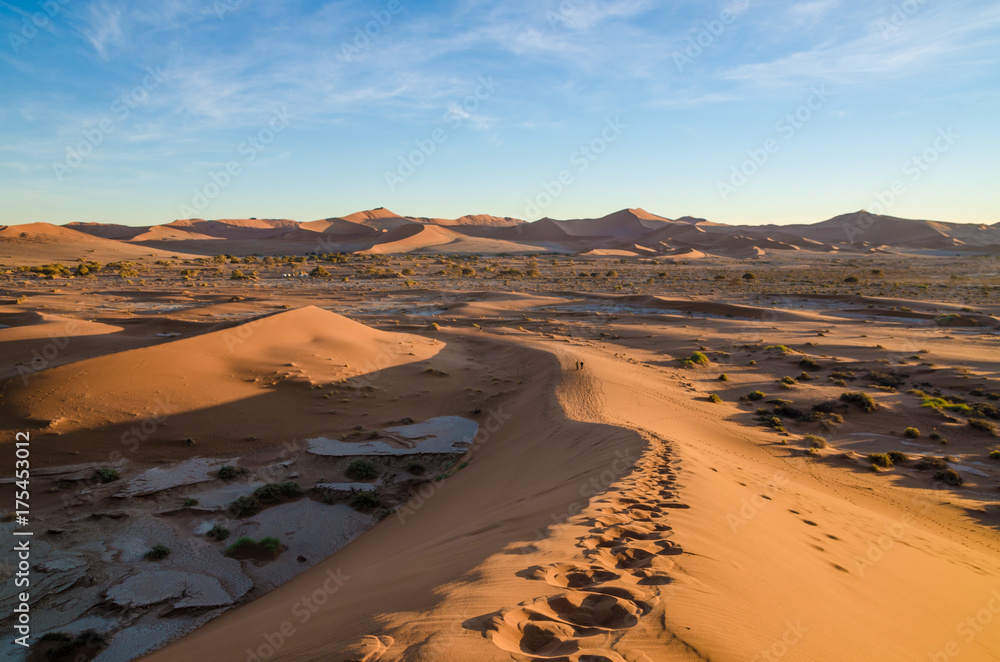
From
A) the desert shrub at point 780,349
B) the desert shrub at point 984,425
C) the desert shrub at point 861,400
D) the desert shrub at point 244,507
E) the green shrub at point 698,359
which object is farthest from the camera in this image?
the desert shrub at point 780,349

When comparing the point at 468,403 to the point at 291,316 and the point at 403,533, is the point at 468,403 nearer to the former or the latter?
the point at 403,533

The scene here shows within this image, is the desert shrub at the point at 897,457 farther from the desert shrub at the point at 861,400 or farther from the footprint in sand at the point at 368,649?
the footprint in sand at the point at 368,649

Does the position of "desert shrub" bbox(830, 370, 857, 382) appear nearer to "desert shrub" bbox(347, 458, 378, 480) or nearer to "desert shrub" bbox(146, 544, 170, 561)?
"desert shrub" bbox(347, 458, 378, 480)

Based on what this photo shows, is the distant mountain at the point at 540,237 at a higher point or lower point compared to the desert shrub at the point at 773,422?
higher

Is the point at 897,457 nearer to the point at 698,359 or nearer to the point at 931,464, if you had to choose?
the point at 931,464

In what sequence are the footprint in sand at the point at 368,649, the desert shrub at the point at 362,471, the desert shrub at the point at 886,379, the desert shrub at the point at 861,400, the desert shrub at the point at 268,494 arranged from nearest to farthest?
the footprint in sand at the point at 368,649 → the desert shrub at the point at 268,494 → the desert shrub at the point at 362,471 → the desert shrub at the point at 861,400 → the desert shrub at the point at 886,379

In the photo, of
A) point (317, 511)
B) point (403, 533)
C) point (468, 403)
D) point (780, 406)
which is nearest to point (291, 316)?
point (468, 403)

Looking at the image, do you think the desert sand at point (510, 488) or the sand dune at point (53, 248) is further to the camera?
the sand dune at point (53, 248)

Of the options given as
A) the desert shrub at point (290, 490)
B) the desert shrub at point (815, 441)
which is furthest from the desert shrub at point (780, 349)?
the desert shrub at point (290, 490)

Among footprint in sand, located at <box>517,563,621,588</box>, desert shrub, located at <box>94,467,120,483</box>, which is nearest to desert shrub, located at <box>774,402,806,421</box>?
footprint in sand, located at <box>517,563,621,588</box>

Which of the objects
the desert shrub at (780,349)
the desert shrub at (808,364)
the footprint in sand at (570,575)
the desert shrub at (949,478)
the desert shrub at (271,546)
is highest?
the footprint in sand at (570,575)
